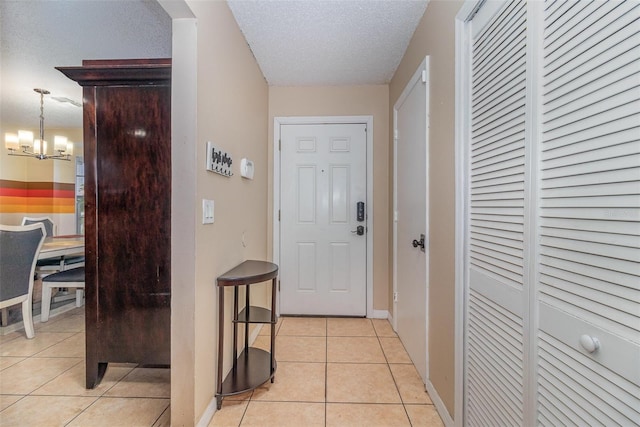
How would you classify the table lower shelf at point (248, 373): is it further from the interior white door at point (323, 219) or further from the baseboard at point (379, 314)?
the baseboard at point (379, 314)

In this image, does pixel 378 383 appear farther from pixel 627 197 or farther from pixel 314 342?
pixel 627 197

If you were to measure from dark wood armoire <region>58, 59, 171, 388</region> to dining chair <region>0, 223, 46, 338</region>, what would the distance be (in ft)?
4.18

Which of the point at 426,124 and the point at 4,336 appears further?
the point at 4,336

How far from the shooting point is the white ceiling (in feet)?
6.13

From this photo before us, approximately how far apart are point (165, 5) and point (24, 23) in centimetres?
181

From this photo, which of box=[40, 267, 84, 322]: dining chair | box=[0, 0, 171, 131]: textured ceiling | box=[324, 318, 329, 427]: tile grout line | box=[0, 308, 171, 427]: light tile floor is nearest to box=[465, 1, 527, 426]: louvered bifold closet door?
box=[324, 318, 329, 427]: tile grout line

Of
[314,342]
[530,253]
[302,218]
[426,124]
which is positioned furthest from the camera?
[302,218]

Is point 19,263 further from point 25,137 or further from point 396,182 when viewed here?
point 396,182

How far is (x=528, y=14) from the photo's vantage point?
37.3 inches

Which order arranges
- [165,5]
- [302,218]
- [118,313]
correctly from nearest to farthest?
1. [165,5]
2. [118,313]
3. [302,218]

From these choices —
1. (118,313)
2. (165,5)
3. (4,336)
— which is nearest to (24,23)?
(165,5)

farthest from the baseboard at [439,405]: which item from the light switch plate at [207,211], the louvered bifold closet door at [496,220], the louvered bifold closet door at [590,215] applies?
the light switch plate at [207,211]

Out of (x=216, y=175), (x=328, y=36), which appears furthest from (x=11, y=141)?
(x=328, y=36)

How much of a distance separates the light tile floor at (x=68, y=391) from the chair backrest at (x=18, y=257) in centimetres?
45
